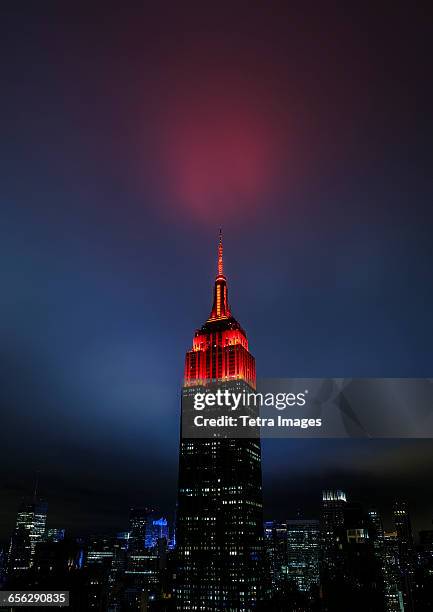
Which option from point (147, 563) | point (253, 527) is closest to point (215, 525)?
point (253, 527)

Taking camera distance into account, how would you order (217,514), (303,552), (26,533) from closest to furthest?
(217,514) < (26,533) < (303,552)


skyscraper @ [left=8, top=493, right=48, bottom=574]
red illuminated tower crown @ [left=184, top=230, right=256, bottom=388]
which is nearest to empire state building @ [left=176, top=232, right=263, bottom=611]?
red illuminated tower crown @ [left=184, top=230, right=256, bottom=388]

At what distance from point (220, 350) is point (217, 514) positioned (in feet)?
66.0

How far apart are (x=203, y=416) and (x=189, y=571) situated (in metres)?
18.6

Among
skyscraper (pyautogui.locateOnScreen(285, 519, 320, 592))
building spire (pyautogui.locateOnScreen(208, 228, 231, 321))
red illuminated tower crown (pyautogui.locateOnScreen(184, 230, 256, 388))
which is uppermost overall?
building spire (pyautogui.locateOnScreen(208, 228, 231, 321))

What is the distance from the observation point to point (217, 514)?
60500mm

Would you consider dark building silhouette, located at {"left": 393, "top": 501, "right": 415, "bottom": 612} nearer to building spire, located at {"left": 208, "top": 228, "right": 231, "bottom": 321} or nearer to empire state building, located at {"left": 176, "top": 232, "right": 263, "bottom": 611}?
empire state building, located at {"left": 176, "top": 232, "right": 263, "bottom": 611}

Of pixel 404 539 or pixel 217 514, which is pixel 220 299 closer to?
pixel 217 514

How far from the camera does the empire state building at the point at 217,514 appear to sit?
59384 millimetres

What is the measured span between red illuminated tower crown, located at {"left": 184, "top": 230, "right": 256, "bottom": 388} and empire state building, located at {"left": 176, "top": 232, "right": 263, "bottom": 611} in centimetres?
12

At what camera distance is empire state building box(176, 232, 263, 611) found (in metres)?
59.4

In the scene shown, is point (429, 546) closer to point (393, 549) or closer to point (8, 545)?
point (393, 549)

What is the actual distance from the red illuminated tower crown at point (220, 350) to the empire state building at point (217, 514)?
12cm

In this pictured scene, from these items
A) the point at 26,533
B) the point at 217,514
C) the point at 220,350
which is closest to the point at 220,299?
the point at 220,350
